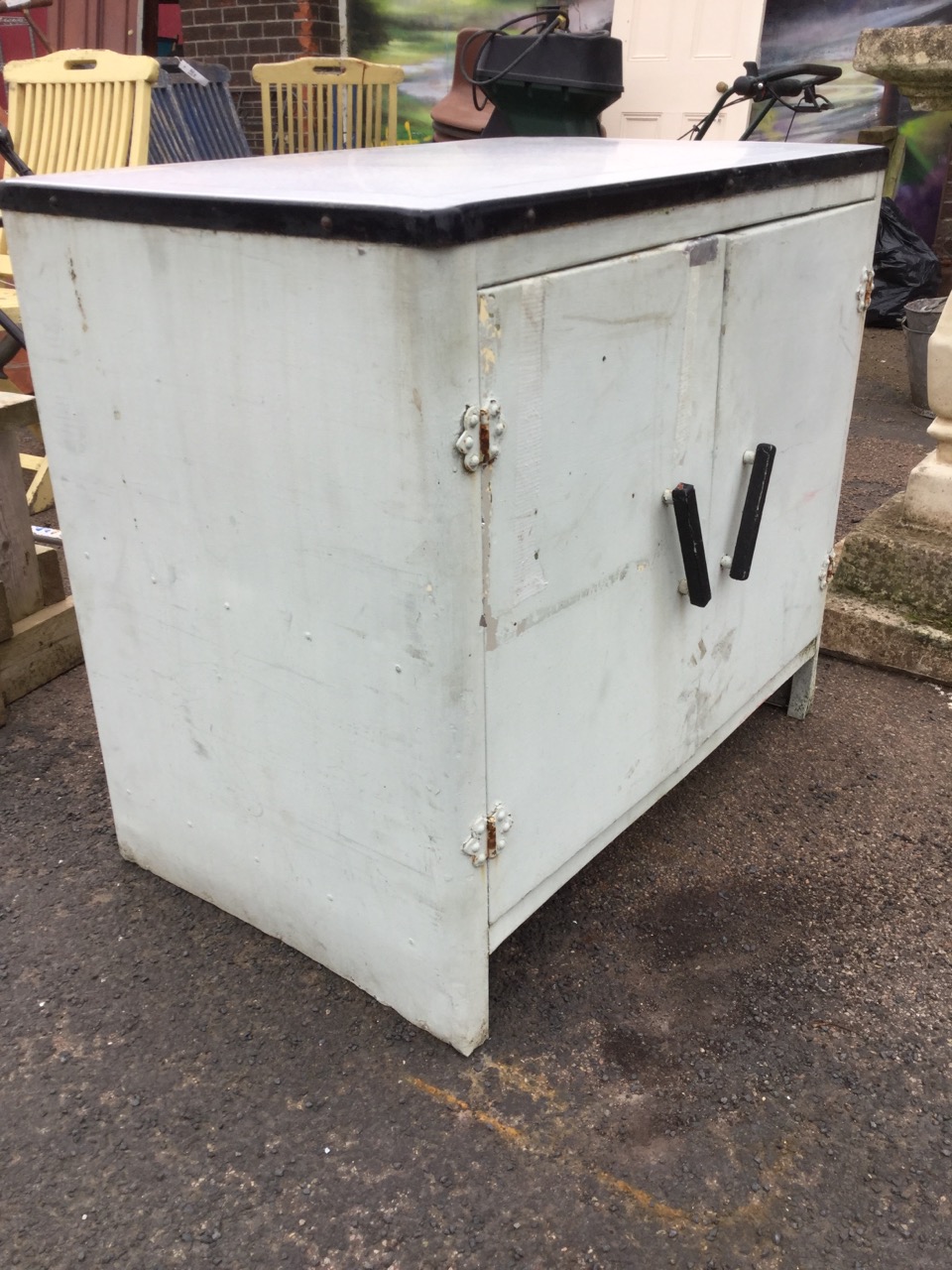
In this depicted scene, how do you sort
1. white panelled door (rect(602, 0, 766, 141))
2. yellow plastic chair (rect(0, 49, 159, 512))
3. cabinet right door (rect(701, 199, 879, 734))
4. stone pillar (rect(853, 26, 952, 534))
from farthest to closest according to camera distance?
white panelled door (rect(602, 0, 766, 141)) < yellow plastic chair (rect(0, 49, 159, 512)) < stone pillar (rect(853, 26, 952, 534)) < cabinet right door (rect(701, 199, 879, 734))

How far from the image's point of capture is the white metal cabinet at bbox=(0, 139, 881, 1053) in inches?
53.8

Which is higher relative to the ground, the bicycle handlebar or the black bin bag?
the bicycle handlebar

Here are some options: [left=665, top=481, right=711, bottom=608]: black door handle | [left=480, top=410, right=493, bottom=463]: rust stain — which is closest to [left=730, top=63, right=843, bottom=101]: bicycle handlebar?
[left=665, top=481, right=711, bottom=608]: black door handle

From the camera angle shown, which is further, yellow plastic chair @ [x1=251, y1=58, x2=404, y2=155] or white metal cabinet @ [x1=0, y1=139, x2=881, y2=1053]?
yellow plastic chair @ [x1=251, y1=58, x2=404, y2=155]

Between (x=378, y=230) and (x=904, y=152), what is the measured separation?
679 centimetres

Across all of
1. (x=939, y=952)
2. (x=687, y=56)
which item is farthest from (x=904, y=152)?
(x=939, y=952)

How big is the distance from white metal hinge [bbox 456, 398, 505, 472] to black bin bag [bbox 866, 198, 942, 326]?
19.0 ft

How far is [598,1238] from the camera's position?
58.3 inches

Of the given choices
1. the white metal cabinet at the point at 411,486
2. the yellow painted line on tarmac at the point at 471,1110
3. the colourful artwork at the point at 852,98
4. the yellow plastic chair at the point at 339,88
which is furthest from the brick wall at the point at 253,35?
the yellow painted line on tarmac at the point at 471,1110

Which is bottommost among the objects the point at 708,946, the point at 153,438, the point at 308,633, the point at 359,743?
the point at 708,946

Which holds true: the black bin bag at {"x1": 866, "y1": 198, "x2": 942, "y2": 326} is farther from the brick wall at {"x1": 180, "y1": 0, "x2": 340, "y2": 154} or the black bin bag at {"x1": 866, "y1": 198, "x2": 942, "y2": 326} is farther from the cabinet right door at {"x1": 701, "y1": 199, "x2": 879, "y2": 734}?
the cabinet right door at {"x1": 701, "y1": 199, "x2": 879, "y2": 734}

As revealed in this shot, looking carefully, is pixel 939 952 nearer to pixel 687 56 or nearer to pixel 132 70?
pixel 132 70

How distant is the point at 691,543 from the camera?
1.82m

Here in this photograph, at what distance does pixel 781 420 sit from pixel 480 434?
97 cm
